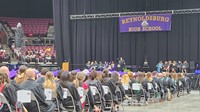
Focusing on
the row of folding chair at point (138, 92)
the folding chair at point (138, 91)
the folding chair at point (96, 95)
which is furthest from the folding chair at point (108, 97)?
the folding chair at point (138, 91)

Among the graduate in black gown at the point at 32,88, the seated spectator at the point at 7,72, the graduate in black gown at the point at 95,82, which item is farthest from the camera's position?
the graduate in black gown at the point at 95,82

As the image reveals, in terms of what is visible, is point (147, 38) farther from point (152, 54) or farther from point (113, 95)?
point (113, 95)

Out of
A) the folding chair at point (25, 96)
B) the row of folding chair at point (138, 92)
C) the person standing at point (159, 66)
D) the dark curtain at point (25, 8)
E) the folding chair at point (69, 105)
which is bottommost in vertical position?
the person standing at point (159, 66)

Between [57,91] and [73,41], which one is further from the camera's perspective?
[73,41]

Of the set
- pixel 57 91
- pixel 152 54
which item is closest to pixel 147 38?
pixel 152 54

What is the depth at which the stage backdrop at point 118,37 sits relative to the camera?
25.9 m

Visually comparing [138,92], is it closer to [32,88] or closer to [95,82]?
[95,82]

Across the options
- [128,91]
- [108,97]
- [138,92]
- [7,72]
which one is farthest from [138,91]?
[7,72]

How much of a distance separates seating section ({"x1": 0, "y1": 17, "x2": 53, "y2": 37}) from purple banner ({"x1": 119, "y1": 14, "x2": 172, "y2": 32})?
12266 mm

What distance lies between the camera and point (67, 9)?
29.0 m

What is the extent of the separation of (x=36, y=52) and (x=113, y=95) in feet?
81.0

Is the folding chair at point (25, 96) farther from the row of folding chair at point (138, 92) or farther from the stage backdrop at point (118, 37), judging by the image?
the stage backdrop at point (118, 37)

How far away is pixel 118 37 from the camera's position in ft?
93.1

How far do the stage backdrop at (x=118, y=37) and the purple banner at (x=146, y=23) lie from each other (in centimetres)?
68
